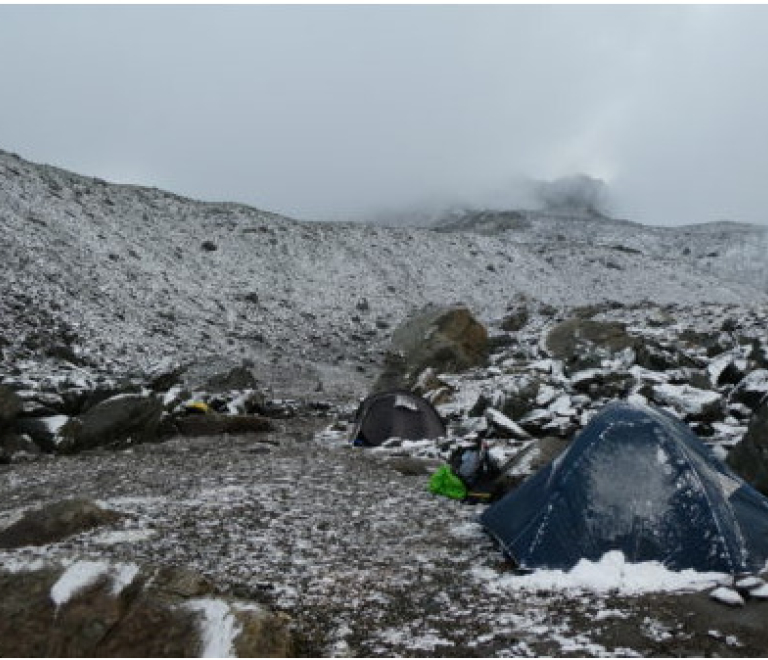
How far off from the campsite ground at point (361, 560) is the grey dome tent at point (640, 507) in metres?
0.63

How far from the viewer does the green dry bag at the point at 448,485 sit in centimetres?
1134

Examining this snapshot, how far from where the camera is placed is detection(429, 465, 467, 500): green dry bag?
1134 cm

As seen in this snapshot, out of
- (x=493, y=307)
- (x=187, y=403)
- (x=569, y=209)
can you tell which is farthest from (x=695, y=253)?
(x=187, y=403)

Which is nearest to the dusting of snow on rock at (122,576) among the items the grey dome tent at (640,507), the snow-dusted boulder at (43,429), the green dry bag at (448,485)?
the grey dome tent at (640,507)

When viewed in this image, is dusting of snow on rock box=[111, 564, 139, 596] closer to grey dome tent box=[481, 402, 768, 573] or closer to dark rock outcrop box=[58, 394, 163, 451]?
grey dome tent box=[481, 402, 768, 573]

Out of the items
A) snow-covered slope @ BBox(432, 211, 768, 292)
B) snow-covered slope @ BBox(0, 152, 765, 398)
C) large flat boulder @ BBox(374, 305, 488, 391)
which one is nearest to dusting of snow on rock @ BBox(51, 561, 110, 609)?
large flat boulder @ BBox(374, 305, 488, 391)

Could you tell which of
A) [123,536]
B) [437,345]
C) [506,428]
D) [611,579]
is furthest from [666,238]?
[123,536]

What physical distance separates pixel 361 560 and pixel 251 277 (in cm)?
3758

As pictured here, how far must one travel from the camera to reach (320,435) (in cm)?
1866

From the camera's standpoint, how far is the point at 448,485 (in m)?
11.5

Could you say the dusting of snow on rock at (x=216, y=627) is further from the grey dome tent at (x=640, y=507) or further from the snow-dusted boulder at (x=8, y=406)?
the snow-dusted boulder at (x=8, y=406)

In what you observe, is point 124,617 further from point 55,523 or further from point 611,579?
point 611,579

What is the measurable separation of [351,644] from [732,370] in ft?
45.3

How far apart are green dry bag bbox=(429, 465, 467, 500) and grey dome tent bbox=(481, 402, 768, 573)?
2.66 meters
